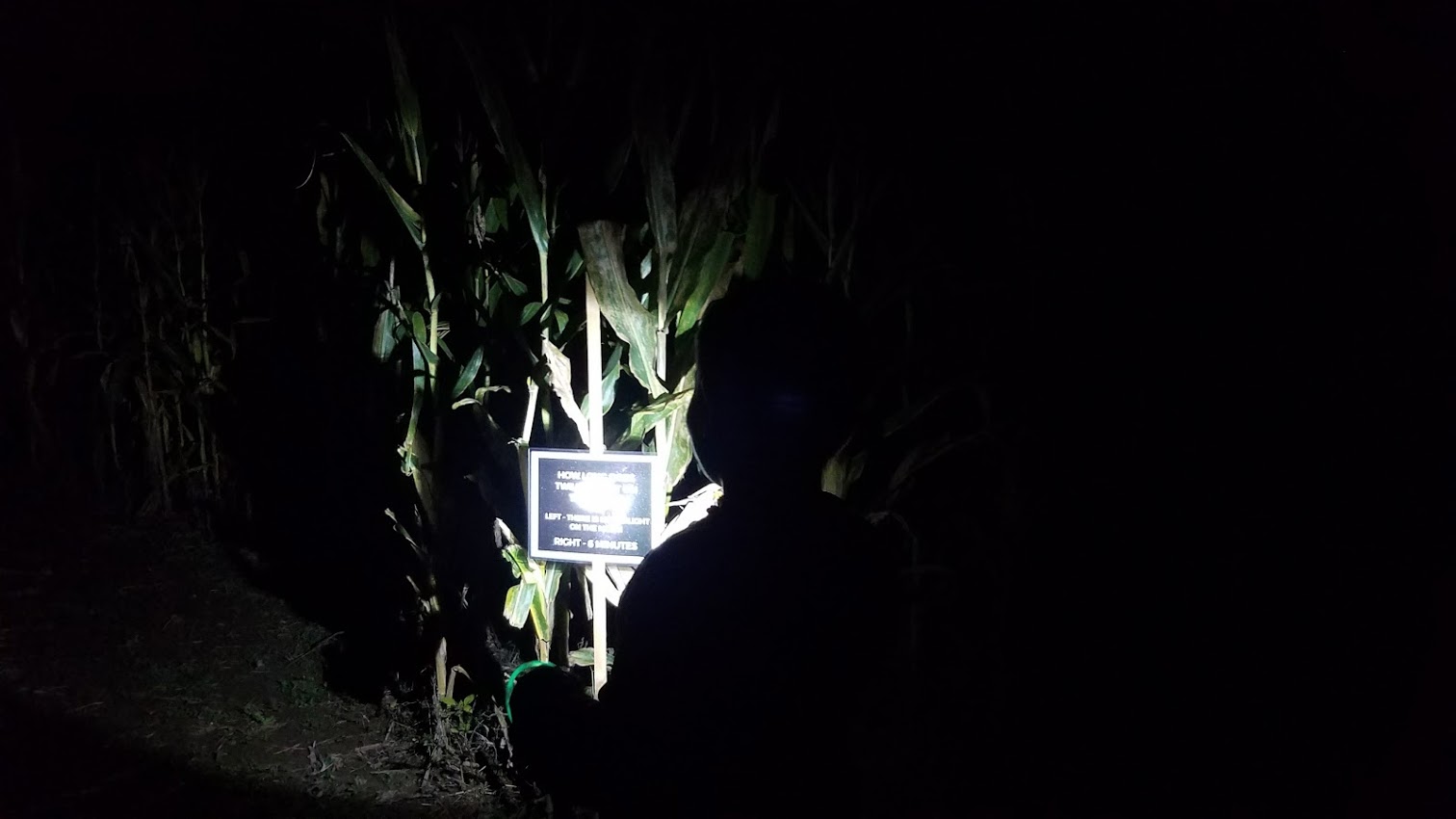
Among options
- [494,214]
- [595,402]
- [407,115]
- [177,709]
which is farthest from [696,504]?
[177,709]

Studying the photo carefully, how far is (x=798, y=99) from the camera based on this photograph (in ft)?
7.06

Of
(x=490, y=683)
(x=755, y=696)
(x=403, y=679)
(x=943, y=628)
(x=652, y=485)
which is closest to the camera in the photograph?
(x=755, y=696)

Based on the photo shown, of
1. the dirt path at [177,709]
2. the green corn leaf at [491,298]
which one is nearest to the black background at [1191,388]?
the green corn leaf at [491,298]

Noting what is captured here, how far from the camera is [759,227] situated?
191 centimetres

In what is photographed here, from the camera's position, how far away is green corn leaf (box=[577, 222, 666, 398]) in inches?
72.7

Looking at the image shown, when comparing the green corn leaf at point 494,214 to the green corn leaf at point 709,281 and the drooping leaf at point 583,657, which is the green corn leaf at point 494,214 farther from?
the drooping leaf at point 583,657

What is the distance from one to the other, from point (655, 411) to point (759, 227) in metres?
0.53

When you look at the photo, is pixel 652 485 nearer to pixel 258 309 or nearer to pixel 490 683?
pixel 490 683

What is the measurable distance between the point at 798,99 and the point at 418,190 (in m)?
1.16

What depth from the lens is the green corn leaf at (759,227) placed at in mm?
1901

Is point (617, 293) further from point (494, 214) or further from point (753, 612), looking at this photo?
point (753, 612)

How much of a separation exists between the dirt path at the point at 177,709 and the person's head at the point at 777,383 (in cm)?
217

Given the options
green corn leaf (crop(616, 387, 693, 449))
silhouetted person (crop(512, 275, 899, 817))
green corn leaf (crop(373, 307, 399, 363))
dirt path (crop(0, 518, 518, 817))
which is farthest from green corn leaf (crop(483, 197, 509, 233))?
dirt path (crop(0, 518, 518, 817))

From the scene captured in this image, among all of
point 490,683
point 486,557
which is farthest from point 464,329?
point 490,683
